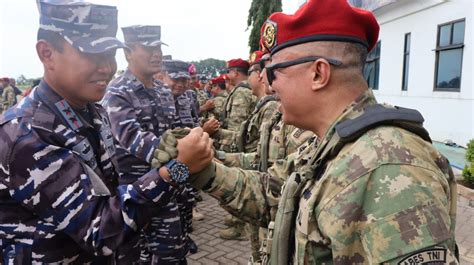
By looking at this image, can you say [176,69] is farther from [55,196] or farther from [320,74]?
[320,74]

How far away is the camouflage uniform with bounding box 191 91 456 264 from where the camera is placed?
3.41 feet

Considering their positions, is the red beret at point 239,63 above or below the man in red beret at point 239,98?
above

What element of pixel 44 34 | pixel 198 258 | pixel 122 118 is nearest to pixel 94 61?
pixel 44 34

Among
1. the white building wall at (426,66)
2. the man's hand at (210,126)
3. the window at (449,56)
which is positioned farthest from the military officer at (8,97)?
the window at (449,56)

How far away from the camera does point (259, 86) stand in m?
4.75

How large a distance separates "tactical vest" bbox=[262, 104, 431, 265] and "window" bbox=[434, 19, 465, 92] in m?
8.67

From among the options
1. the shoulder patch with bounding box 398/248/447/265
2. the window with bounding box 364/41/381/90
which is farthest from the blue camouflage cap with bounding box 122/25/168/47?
the window with bounding box 364/41/381/90

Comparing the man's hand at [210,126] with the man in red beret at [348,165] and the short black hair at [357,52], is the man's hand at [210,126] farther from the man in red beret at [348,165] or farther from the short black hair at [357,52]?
the short black hair at [357,52]

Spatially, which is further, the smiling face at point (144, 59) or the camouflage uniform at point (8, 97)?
the camouflage uniform at point (8, 97)

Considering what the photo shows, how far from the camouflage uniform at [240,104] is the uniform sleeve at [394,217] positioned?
548cm

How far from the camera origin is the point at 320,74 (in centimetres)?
146

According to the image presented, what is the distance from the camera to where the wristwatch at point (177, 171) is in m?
1.72

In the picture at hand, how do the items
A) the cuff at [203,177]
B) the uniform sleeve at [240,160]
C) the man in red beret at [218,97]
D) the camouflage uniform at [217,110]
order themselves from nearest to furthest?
the cuff at [203,177] < the uniform sleeve at [240,160] < the camouflage uniform at [217,110] < the man in red beret at [218,97]

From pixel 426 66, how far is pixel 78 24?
1003cm
